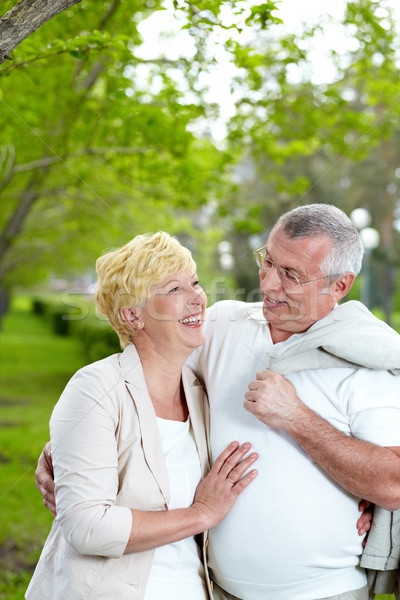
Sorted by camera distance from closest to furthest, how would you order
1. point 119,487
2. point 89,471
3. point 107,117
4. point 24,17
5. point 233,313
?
point 24,17 → point 89,471 → point 119,487 → point 233,313 → point 107,117

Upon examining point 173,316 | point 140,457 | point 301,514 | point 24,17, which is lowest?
point 301,514

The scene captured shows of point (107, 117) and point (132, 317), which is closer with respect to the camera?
point (132, 317)

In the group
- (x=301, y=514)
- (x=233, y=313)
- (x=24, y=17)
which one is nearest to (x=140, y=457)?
(x=301, y=514)

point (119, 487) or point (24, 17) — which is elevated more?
point (24, 17)

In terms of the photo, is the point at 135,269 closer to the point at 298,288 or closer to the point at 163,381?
the point at 163,381

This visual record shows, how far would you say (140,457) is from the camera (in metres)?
2.20

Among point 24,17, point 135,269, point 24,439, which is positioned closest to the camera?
point 24,17

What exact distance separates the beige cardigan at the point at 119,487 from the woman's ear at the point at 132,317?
19 centimetres

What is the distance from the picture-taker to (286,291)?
2.49 metres

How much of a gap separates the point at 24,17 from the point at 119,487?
1.53 metres

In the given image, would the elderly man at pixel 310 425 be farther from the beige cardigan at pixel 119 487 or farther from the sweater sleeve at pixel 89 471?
the sweater sleeve at pixel 89 471

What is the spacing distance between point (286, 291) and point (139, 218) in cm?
1034

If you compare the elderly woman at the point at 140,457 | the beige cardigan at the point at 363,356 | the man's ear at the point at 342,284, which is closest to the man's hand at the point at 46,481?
the elderly woman at the point at 140,457

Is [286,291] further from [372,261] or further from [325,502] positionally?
[372,261]
